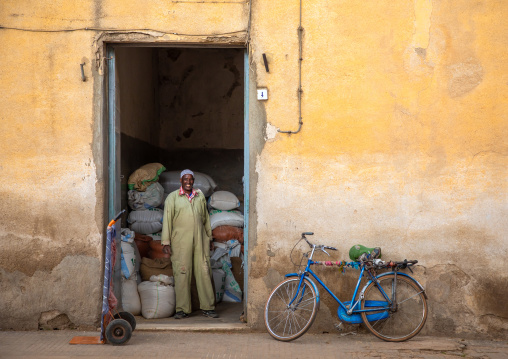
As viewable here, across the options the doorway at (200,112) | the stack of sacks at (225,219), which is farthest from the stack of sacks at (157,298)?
the doorway at (200,112)

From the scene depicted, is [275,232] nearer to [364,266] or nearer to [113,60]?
[364,266]

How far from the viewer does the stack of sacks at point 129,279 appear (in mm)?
6883

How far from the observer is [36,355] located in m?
5.30

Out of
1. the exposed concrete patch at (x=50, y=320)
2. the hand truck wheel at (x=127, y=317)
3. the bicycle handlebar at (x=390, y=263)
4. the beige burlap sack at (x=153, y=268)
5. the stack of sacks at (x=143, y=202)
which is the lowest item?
the exposed concrete patch at (x=50, y=320)

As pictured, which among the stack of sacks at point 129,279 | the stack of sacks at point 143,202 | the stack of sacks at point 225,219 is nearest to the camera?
the stack of sacks at point 129,279

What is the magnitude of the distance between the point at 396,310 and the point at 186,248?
2648 mm

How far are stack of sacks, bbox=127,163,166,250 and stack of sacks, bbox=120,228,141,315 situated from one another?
694mm

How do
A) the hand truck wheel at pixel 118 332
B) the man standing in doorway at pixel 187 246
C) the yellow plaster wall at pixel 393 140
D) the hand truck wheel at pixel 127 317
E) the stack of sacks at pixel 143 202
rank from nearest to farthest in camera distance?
the hand truck wheel at pixel 118 332 → the hand truck wheel at pixel 127 317 → the yellow plaster wall at pixel 393 140 → the man standing in doorway at pixel 187 246 → the stack of sacks at pixel 143 202

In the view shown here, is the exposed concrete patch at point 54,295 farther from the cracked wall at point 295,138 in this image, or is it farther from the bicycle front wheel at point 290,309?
the bicycle front wheel at point 290,309

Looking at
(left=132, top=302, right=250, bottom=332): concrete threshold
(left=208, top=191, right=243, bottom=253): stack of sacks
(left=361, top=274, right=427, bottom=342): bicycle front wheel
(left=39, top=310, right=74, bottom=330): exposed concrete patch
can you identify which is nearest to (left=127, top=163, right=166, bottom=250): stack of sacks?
(left=208, top=191, right=243, bottom=253): stack of sacks

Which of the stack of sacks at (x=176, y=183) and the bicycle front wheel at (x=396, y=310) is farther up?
the stack of sacks at (x=176, y=183)

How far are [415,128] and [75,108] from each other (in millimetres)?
3707

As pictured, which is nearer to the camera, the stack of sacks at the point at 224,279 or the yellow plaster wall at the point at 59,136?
the yellow plaster wall at the point at 59,136

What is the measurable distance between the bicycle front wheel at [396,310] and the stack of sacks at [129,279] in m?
2.78
